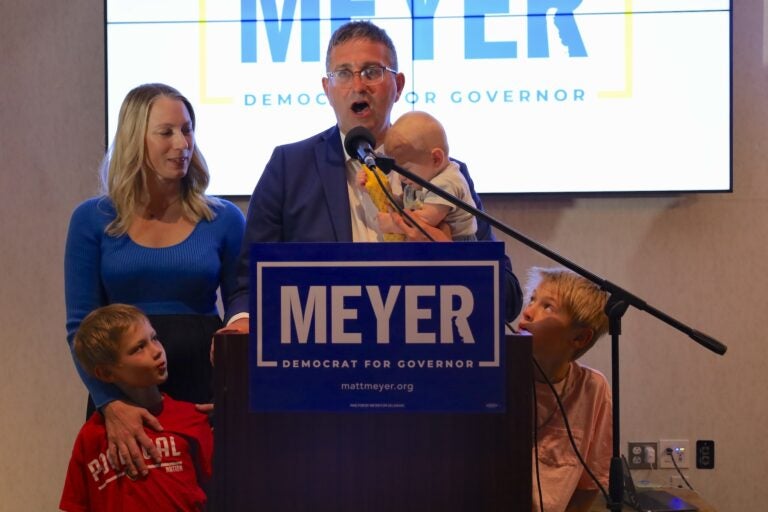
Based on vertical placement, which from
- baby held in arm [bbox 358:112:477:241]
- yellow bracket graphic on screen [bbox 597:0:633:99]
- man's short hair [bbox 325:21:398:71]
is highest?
yellow bracket graphic on screen [bbox 597:0:633:99]

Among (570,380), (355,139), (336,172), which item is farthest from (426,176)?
(570,380)

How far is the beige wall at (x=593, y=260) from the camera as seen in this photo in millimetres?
3531

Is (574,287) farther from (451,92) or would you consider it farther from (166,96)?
(451,92)

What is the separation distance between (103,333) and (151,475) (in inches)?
14.1

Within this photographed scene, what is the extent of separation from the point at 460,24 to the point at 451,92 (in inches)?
10.8

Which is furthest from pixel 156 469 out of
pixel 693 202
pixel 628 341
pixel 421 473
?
pixel 693 202

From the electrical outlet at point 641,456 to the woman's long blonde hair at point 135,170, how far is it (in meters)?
2.09

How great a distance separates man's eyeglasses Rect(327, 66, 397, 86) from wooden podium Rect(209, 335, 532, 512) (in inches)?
35.3

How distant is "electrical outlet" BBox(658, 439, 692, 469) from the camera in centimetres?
351

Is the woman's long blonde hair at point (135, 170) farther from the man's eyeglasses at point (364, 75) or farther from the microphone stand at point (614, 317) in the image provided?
the microphone stand at point (614, 317)

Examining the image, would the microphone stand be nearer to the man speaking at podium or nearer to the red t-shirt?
the man speaking at podium

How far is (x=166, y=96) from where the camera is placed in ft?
7.74

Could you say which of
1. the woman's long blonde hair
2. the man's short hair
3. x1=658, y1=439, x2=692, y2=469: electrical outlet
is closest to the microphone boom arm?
the man's short hair

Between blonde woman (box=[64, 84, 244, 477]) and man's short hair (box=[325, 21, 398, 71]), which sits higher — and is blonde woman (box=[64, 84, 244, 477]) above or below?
below
